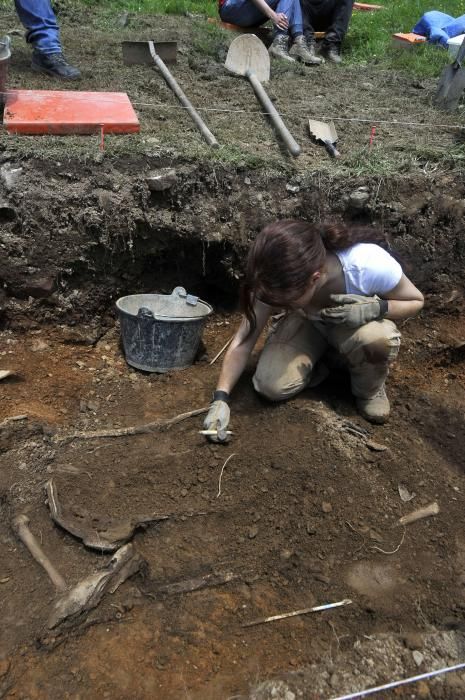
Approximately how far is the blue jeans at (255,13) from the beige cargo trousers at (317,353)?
417cm

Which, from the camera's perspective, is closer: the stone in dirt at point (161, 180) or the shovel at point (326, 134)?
the stone in dirt at point (161, 180)

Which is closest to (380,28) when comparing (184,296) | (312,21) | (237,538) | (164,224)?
(312,21)

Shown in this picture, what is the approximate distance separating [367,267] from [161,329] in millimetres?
1167

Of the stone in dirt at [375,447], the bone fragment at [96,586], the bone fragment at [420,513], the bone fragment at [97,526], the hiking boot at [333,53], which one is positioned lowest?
the bone fragment at [97,526]

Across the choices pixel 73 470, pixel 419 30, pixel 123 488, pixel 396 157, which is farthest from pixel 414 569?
pixel 419 30

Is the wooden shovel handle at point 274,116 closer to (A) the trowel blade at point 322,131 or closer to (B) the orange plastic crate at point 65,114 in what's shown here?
(A) the trowel blade at point 322,131

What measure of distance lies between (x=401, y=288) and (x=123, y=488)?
1.53 meters

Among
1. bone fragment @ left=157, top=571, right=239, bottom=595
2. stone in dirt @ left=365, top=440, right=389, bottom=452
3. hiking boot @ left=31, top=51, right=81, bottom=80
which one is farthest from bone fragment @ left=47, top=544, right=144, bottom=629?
hiking boot @ left=31, top=51, right=81, bottom=80

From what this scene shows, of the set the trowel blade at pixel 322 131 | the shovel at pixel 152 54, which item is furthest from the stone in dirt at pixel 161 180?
the shovel at pixel 152 54

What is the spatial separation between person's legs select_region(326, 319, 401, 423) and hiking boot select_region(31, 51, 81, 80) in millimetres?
2992

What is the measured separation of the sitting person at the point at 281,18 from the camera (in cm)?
588

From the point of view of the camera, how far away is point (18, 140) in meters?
3.49

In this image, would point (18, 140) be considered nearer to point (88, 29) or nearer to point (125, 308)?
point (125, 308)

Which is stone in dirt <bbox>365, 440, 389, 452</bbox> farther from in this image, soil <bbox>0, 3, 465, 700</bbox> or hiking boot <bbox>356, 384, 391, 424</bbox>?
hiking boot <bbox>356, 384, 391, 424</bbox>
